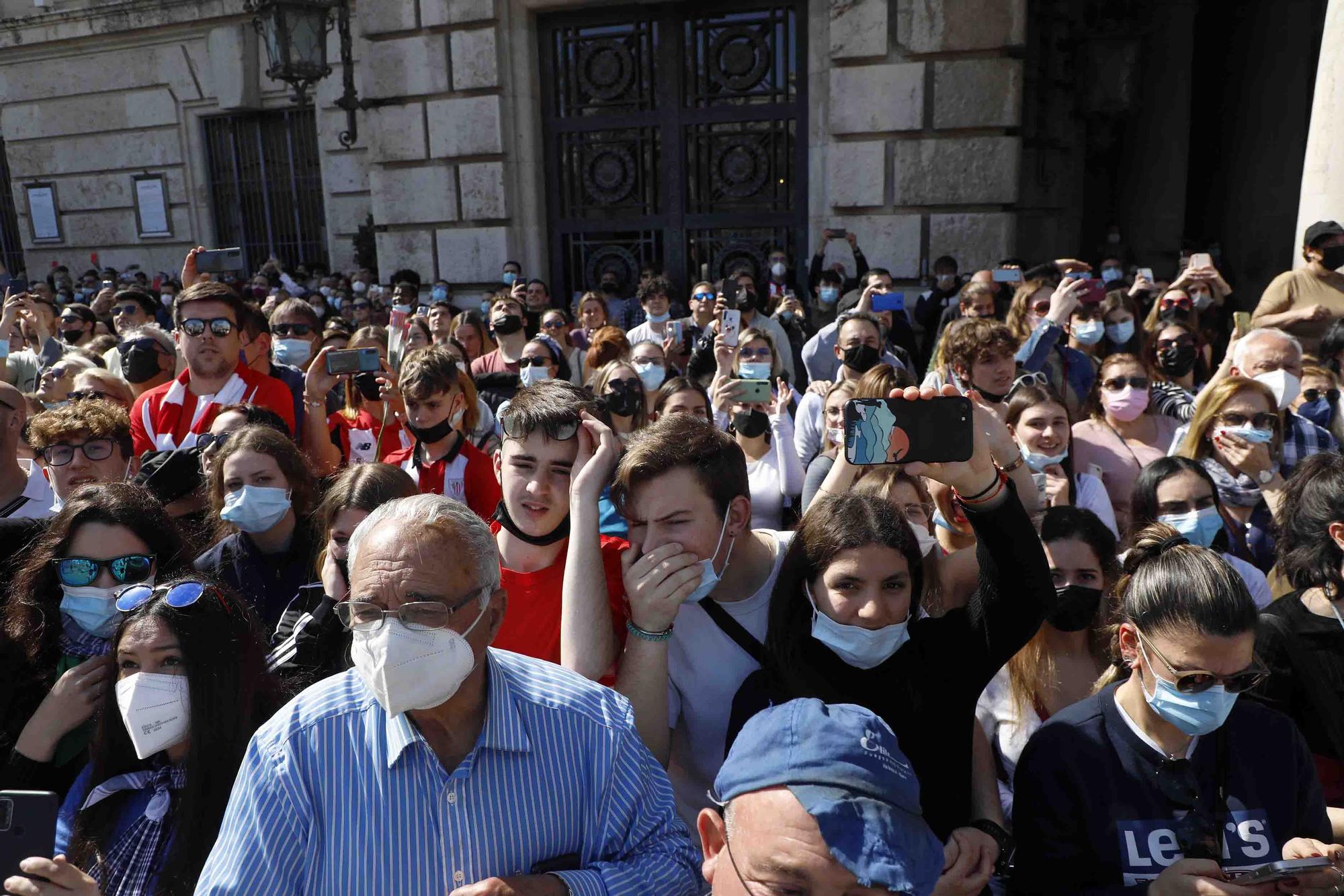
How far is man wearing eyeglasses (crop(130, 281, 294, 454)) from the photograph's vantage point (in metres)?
4.93

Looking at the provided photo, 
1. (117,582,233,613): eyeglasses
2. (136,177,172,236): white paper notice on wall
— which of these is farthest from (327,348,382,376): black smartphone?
(136,177,172,236): white paper notice on wall

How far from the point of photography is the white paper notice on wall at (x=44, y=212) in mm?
17109

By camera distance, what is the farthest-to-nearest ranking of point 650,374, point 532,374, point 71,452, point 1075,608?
A: 1. point 532,374
2. point 650,374
3. point 71,452
4. point 1075,608

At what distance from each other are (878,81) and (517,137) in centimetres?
365

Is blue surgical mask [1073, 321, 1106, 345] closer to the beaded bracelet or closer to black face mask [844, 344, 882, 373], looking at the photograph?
black face mask [844, 344, 882, 373]

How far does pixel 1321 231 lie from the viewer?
6.11 metres

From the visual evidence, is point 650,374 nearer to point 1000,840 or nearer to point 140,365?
point 140,365

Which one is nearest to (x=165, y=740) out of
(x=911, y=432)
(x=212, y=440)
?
(x=911, y=432)

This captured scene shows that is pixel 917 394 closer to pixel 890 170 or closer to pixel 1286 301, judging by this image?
pixel 1286 301

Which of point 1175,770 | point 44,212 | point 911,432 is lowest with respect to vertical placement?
point 1175,770

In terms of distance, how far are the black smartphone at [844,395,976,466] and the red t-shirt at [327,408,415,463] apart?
3415 mm

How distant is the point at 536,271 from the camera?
11102 mm

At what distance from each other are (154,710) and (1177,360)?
5.26 m

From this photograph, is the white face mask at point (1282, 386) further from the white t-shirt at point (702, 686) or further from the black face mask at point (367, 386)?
the black face mask at point (367, 386)
